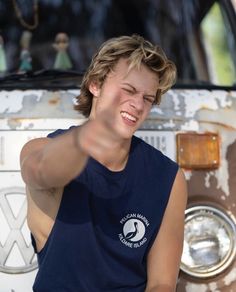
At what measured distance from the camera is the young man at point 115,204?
2.55 meters

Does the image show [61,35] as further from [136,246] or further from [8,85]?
[136,246]

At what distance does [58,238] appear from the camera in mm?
2578

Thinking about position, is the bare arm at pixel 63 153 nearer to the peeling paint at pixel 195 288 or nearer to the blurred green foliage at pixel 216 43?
the peeling paint at pixel 195 288

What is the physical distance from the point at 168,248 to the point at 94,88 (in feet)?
1.89

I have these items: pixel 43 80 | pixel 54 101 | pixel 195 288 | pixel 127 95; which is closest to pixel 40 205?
pixel 127 95

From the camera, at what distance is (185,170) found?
3285 millimetres

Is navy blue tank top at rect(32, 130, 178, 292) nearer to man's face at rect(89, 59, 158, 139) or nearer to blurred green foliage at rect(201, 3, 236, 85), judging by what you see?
man's face at rect(89, 59, 158, 139)

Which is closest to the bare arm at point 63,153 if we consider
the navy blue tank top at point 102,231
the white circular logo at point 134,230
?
the navy blue tank top at point 102,231

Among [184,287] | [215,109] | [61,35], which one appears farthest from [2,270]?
[61,35]

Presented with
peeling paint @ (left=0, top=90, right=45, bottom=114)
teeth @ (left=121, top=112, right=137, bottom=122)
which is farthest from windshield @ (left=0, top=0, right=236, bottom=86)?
teeth @ (left=121, top=112, right=137, bottom=122)

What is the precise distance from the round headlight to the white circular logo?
0.56 meters

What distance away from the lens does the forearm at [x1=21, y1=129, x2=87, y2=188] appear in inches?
82.3

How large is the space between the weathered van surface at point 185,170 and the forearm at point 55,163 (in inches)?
32.2

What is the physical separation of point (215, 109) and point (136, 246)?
2.87 feet
